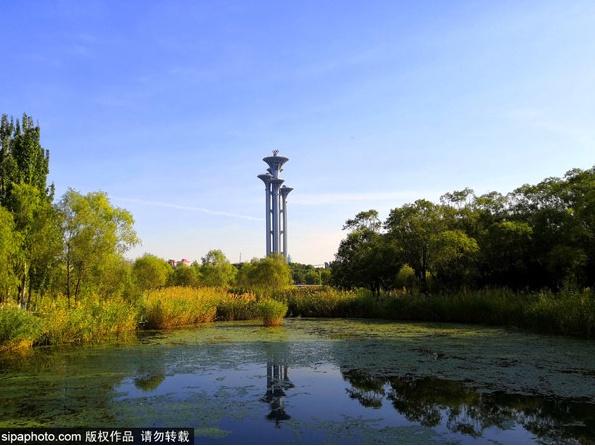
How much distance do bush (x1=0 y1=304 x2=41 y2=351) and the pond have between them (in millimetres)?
476

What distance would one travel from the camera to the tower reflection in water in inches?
226

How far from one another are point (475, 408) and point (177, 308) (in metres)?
10.8

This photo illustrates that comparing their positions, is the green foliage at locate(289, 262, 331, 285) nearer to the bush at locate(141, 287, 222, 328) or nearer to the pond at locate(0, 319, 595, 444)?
the bush at locate(141, 287, 222, 328)

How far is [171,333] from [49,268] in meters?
3.87

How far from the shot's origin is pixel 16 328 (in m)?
9.82

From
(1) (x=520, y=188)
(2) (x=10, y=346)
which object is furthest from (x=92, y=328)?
(1) (x=520, y=188)

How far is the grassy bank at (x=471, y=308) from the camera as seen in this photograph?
40.5ft

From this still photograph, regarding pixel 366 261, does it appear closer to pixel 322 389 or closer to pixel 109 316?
pixel 109 316

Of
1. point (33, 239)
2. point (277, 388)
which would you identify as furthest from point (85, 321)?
point (277, 388)

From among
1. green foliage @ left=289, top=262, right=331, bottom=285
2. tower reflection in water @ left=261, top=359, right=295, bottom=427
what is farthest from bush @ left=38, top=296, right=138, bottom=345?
green foliage @ left=289, top=262, right=331, bottom=285

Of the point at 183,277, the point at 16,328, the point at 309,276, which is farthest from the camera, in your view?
the point at 309,276

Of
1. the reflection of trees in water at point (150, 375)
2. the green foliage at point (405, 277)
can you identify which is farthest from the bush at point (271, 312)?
the green foliage at point (405, 277)

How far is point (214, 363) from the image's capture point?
29.7 feet

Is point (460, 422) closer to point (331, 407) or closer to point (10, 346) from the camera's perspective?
point (331, 407)
